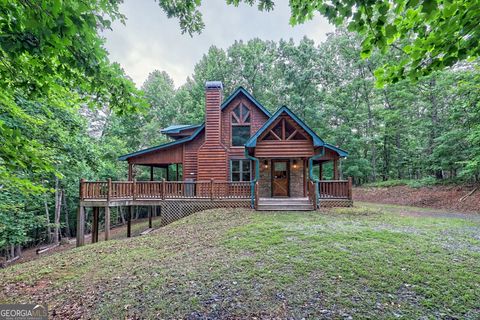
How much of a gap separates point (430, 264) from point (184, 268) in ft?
16.5

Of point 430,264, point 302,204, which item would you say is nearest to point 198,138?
point 302,204

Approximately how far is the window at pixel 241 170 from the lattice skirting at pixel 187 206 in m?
2.39

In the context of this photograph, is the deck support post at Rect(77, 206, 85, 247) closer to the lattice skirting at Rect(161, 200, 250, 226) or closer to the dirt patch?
the lattice skirting at Rect(161, 200, 250, 226)

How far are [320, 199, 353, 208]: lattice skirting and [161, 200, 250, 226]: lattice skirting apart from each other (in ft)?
12.4

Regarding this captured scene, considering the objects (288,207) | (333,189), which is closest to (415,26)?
(288,207)

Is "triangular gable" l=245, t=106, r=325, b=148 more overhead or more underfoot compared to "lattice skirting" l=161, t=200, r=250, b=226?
more overhead

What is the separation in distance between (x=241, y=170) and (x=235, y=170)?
0.37 meters

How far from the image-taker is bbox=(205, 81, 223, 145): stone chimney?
44.5ft

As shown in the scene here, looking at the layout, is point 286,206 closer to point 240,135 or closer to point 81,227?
point 240,135

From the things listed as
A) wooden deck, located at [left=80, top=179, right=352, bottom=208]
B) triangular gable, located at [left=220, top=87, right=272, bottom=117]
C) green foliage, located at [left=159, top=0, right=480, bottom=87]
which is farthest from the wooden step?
green foliage, located at [left=159, top=0, right=480, bottom=87]

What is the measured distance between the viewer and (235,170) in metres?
13.7

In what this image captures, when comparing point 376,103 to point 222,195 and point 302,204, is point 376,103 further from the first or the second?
point 222,195

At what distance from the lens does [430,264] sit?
176 inches

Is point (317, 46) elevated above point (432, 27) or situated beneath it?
elevated above
